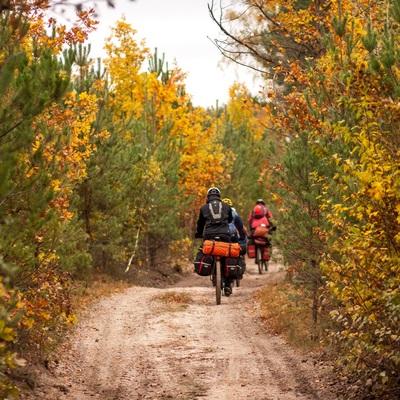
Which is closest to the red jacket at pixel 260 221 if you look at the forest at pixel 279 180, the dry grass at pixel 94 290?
the forest at pixel 279 180

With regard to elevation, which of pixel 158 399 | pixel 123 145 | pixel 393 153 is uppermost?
pixel 123 145

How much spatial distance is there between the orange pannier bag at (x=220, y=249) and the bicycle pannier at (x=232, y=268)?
213 millimetres

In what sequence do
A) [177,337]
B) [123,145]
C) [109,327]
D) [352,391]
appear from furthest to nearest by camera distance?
1. [123,145]
2. [109,327]
3. [177,337]
4. [352,391]

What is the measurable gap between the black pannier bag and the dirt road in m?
0.67

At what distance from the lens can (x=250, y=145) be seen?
1577 inches

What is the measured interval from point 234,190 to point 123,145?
53.6 feet

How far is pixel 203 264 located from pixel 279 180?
2733mm

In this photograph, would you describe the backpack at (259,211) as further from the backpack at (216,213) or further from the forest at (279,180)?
the backpack at (216,213)

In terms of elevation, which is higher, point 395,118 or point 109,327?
point 395,118

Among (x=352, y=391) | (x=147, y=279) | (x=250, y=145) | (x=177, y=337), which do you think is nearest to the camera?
(x=352, y=391)

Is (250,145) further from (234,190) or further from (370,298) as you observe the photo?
(370,298)

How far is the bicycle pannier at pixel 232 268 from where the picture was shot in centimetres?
1478

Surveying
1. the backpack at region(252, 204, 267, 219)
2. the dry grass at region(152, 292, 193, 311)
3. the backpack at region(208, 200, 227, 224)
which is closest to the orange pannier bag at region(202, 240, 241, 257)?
the backpack at region(208, 200, 227, 224)

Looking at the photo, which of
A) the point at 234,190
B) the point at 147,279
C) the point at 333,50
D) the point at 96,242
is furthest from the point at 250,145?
the point at 333,50
